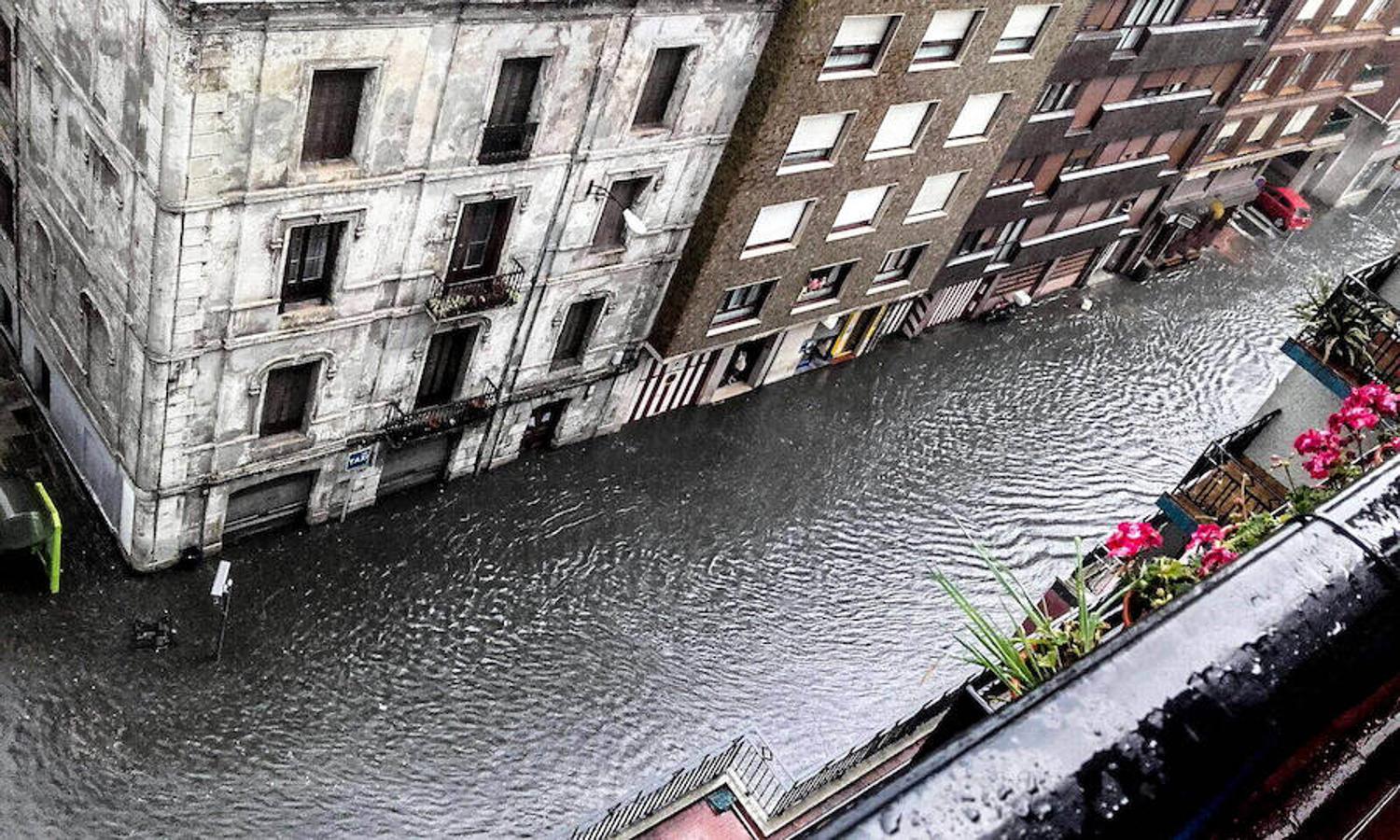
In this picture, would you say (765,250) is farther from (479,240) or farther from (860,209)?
(479,240)

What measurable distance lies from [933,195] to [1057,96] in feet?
19.2

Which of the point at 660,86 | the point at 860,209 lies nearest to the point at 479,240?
the point at 660,86

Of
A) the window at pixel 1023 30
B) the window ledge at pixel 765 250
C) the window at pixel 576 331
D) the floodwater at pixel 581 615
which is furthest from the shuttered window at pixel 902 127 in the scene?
the floodwater at pixel 581 615

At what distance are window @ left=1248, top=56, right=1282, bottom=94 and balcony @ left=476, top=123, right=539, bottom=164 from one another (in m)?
37.4

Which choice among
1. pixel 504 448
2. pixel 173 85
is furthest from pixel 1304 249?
pixel 173 85

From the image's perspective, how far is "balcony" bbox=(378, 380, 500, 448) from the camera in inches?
1414

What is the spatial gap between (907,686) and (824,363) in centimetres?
1486

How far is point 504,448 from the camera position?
40812mm

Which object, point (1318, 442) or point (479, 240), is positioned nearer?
point (1318, 442)

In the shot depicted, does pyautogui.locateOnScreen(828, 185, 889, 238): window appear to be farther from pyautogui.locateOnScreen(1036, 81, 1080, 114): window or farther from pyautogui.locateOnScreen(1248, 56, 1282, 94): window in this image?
pyautogui.locateOnScreen(1248, 56, 1282, 94): window

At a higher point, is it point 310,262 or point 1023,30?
point 1023,30

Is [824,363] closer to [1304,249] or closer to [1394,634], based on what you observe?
[1304,249]

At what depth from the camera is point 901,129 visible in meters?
40.0

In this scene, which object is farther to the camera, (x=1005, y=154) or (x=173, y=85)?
(x=1005, y=154)
